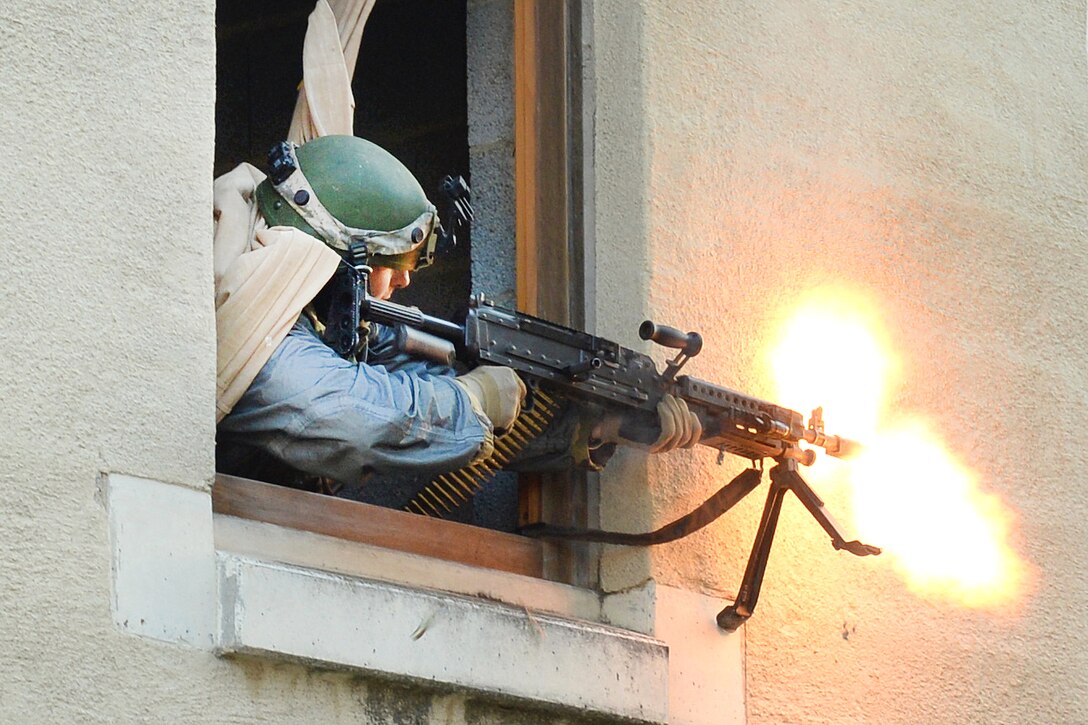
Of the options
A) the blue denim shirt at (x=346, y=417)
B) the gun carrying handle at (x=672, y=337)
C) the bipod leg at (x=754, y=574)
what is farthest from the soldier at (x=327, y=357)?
the bipod leg at (x=754, y=574)

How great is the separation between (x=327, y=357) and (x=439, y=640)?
2.04 ft

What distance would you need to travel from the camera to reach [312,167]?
15.7ft

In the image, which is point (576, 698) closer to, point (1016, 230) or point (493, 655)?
point (493, 655)

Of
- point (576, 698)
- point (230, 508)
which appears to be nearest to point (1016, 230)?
point (576, 698)

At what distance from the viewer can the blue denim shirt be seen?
177 inches

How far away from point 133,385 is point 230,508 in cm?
44

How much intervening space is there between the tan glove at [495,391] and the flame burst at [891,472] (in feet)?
2.86

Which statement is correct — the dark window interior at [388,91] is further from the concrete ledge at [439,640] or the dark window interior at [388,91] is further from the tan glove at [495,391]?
the concrete ledge at [439,640]

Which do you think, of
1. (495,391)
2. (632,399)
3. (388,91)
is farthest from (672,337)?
(388,91)

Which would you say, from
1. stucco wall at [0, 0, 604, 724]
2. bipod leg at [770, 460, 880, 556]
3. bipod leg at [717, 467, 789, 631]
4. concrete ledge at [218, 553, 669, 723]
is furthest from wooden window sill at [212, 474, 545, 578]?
bipod leg at [770, 460, 880, 556]

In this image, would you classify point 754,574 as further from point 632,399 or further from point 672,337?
point 672,337

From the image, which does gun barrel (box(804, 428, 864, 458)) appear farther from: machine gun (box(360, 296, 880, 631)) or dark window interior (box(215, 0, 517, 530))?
dark window interior (box(215, 0, 517, 530))

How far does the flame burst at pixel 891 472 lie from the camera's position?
18.3ft

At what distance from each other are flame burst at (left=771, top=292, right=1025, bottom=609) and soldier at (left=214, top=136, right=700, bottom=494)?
664 mm
